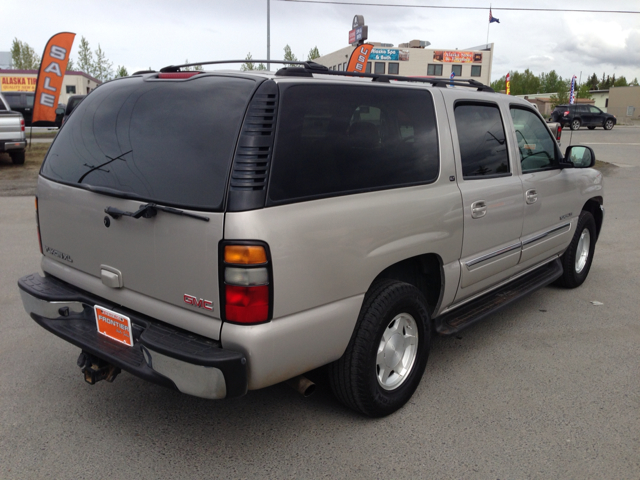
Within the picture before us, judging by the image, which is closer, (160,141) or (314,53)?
(160,141)

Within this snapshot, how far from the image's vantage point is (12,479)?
2580mm

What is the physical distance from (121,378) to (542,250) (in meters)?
3.39

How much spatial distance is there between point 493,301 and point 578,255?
Result: 192 centimetres

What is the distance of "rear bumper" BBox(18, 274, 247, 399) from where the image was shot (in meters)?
2.34

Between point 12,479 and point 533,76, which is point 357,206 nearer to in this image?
point 12,479

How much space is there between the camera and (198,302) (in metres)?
2.45

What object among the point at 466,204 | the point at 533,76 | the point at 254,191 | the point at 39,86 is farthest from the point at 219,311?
the point at 533,76

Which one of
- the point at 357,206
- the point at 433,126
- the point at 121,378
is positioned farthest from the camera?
the point at 121,378

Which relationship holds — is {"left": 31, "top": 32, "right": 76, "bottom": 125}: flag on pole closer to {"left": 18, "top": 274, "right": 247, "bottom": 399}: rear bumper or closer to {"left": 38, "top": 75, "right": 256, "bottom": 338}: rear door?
{"left": 38, "top": 75, "right": 256, "bottom": 338}: rear door

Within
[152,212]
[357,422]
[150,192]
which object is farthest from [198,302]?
[357,422]

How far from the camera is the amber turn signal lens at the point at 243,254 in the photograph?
2312 millimetres

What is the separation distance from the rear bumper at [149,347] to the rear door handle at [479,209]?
6.22 ft

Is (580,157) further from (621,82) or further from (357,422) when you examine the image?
(621,82)

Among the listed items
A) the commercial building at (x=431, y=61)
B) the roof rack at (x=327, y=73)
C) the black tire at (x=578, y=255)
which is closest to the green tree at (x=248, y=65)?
the roof rack at (x=327, y=73)
